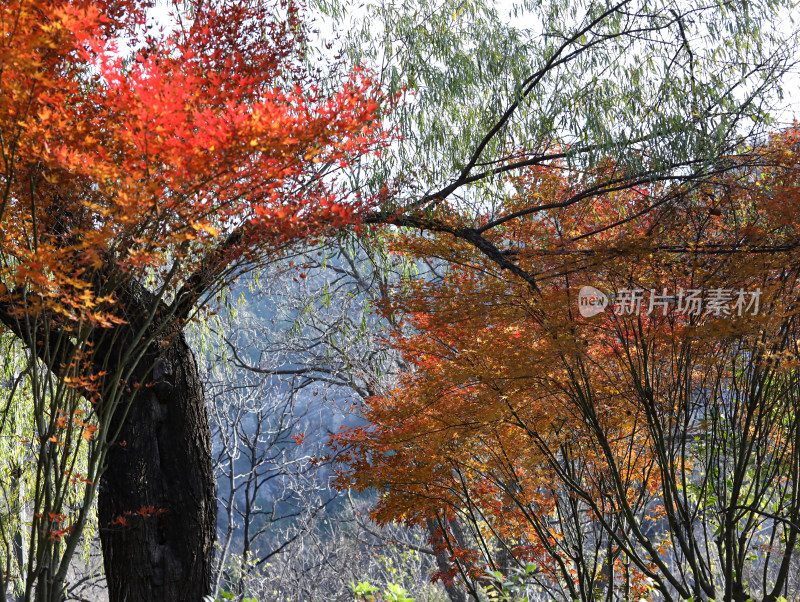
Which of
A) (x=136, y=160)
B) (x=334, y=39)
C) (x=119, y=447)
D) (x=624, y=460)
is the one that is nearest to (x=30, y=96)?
(x=136, y=160)

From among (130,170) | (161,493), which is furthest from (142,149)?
(161,493)

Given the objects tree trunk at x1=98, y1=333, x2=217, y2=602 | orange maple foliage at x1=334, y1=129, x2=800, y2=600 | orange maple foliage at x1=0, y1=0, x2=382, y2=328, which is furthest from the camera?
orange maple foliage at x1=334, y1=129, x2=800, y2=600

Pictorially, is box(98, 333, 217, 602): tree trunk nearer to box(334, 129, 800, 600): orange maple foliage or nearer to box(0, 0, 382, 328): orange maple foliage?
box(0, 0, 382, 328): orange maple foliage

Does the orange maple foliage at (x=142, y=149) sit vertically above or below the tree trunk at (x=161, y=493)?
above

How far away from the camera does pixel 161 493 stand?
9.50ft

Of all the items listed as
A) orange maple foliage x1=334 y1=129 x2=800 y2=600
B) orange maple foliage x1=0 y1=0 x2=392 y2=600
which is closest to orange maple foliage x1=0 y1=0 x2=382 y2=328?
orange maple foliage x1=0 y1=0 x2=392 y2=600

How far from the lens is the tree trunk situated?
9.14ft

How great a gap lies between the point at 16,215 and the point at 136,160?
0.86 m

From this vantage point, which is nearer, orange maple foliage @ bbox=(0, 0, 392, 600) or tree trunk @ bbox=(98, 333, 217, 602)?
orange maple foliage @ bbox=(0, 0, 392, 600)

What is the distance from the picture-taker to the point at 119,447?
9.51 feet

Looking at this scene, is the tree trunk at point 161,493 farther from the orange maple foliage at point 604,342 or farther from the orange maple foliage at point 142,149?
the orange maple foliage at point 604,342

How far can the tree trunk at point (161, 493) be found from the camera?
2785mm

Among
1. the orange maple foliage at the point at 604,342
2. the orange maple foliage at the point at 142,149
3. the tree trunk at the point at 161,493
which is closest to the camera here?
the orange maple foliage at the point at 142,149

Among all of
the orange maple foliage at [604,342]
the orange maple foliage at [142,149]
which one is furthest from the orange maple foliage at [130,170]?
the orange maple foliage at [604,342]
